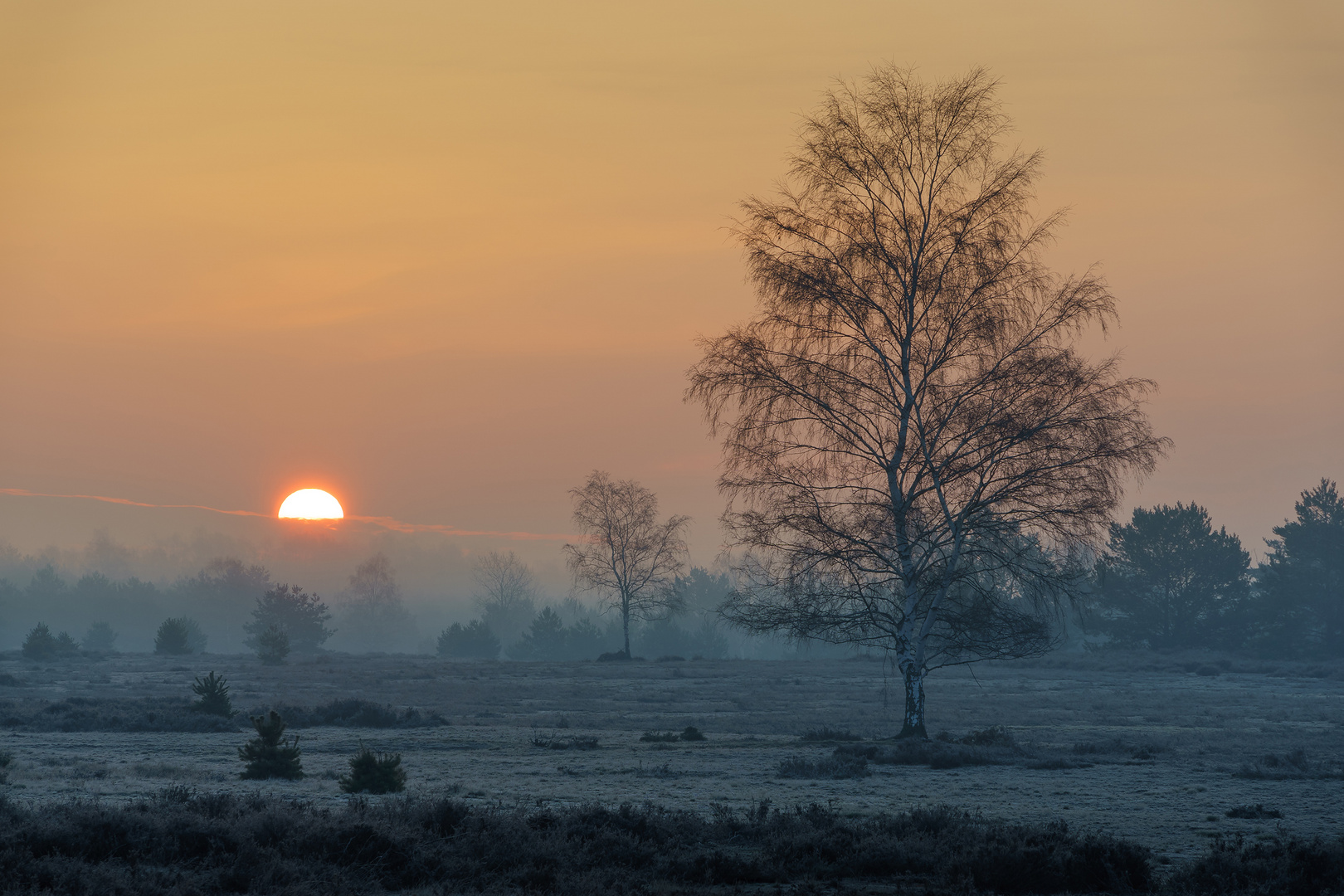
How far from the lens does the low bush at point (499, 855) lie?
360 inches

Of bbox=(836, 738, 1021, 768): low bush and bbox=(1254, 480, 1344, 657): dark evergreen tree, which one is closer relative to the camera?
bbox=(836, 738, 1021, 768): low bush

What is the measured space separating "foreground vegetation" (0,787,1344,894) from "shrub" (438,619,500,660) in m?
84.8

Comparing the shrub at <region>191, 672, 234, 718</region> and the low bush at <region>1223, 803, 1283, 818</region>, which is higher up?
the shrub at <region>191, 672, 234, 718</region>

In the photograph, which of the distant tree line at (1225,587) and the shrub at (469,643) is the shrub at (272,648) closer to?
the shrub at (469,643)

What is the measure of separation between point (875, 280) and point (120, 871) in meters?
17.9

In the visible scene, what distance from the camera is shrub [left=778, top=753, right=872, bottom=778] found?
17172mm

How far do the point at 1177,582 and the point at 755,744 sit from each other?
204 feet

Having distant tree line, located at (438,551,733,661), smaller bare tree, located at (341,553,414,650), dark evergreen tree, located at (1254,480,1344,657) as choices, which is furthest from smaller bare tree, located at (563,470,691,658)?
smaller bare tree, located at (341,553,414,650)

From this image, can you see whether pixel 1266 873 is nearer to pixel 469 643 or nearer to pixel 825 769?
pixel 825 769

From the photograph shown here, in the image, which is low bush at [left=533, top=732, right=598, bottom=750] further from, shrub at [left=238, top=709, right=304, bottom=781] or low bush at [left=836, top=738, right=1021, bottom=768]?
shrub at [left=238, top=709, right=304, bottom=781]

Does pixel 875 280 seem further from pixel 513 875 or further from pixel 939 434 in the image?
pixel 513 875

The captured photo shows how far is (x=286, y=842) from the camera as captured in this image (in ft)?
33.0

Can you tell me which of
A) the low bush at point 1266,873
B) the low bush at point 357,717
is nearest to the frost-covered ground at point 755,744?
the low bush at point 357,717

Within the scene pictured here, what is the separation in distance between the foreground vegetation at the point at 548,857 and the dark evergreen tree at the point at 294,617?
83.6 m
